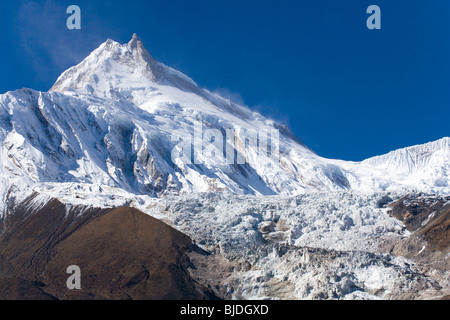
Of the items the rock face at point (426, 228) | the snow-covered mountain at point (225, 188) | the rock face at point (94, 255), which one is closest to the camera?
the rock face at point (94, 255)

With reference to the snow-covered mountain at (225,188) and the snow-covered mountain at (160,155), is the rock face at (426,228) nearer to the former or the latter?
the snow-covered mountain at (225,188)

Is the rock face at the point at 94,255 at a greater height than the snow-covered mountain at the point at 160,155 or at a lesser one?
lesser

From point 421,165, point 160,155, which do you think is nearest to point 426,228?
point 160,155

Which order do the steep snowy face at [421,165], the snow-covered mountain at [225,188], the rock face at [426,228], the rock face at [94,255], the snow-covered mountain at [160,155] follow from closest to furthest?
the rock face at [94,255], the snow-covered mountain at [225,188], the rock face at [426,228], the snow-covered mountain at [160,155], the steep snowy face at [421,165]

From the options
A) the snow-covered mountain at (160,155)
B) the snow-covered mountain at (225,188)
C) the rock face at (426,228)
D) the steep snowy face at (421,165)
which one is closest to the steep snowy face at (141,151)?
the snow-covered mountain at (160,155)

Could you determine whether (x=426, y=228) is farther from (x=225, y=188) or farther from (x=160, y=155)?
(x=160, y=155)
